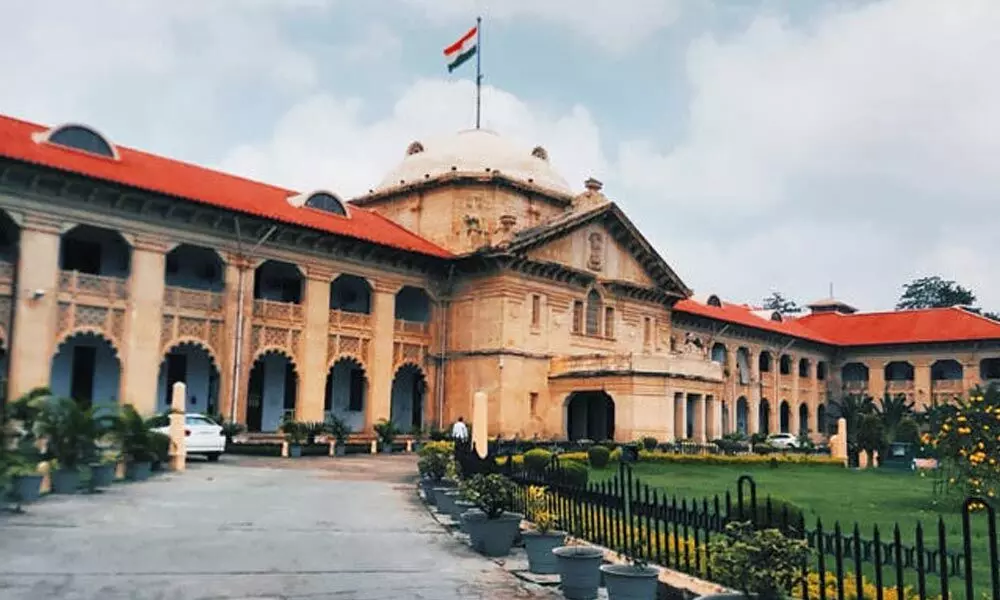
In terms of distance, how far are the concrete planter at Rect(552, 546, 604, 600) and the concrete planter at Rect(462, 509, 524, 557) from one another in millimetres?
2160

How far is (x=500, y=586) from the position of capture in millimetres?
8930

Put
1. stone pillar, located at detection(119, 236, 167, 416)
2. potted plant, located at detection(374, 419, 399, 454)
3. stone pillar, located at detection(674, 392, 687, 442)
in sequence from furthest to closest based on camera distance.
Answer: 1. stone pillar, located at detection(674, 392, 687, 442)
2. potted plant, located at detection(374, 419, 399, 454)
3. stone pillar, located at detection(119, 236, 167, 416)

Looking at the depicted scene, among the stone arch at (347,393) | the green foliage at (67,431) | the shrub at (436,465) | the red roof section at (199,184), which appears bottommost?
the shrub at (436,465)

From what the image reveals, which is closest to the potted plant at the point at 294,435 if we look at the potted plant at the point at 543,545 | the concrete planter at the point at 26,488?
the concrete planter at the point at 26,488

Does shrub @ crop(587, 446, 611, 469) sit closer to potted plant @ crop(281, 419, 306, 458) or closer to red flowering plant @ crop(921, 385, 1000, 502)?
potted plant @ crop(281, 419, 306, 458)

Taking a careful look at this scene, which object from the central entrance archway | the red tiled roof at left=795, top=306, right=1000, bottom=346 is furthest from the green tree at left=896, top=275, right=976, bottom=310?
the central entrance archway

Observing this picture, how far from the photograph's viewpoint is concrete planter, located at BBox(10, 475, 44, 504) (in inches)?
511

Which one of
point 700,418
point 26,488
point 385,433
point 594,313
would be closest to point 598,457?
point 385,433

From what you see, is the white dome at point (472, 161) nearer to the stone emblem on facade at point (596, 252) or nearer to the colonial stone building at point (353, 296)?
the colonial stone building at point (353, 296)

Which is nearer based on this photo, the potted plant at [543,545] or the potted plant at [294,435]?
the potted plant at [543,545]

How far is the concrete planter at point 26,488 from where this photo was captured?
42.6 ft

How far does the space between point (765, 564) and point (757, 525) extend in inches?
31.4

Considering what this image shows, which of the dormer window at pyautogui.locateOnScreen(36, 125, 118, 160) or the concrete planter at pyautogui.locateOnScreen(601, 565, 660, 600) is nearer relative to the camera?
the concrete planter at pyautogui.locateOnScreen(601, 565, 660, 600)

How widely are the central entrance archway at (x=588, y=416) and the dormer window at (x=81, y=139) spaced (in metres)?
20.2
